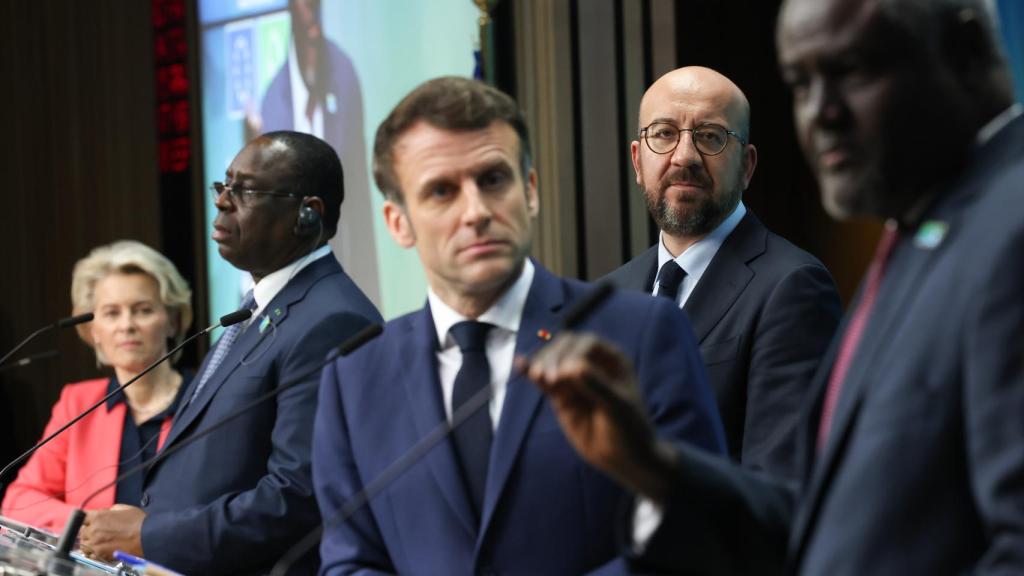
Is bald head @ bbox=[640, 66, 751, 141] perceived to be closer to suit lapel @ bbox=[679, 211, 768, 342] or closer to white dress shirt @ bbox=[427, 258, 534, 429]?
suit lapel @ bbox=[679, 211, 768, 342]

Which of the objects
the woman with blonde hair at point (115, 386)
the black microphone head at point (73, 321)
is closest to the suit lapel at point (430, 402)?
the black microphone head at point (73, 321)

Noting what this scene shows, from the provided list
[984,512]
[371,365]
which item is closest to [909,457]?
[984,512]

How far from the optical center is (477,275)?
6.29 feet

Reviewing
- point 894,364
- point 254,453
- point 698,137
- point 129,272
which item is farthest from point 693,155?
point 129,272

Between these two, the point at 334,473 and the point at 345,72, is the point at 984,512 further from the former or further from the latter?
the point at 345,72

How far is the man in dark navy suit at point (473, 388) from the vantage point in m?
1.85

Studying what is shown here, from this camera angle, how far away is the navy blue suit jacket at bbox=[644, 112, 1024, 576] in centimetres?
118

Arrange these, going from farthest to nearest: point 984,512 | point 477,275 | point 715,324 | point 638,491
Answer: point 715,324 → point 477,275 → point 638,491 → point 984,512

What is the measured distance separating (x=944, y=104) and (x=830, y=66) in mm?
127

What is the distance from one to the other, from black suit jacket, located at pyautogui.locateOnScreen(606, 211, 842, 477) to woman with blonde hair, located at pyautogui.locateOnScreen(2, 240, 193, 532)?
76.9 inches

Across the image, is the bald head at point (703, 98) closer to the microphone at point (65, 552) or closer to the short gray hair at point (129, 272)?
the microphone at point (65, 552)

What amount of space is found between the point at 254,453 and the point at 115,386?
1.61 metres

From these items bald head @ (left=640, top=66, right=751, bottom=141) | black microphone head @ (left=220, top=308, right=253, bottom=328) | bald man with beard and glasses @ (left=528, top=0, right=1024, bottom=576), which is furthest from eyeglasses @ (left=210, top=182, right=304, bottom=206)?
bald man with beard and glasses @ (left=528, top=0, right=1024, bottom=576)

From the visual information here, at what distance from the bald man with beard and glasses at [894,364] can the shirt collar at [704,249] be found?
121 centimetres
